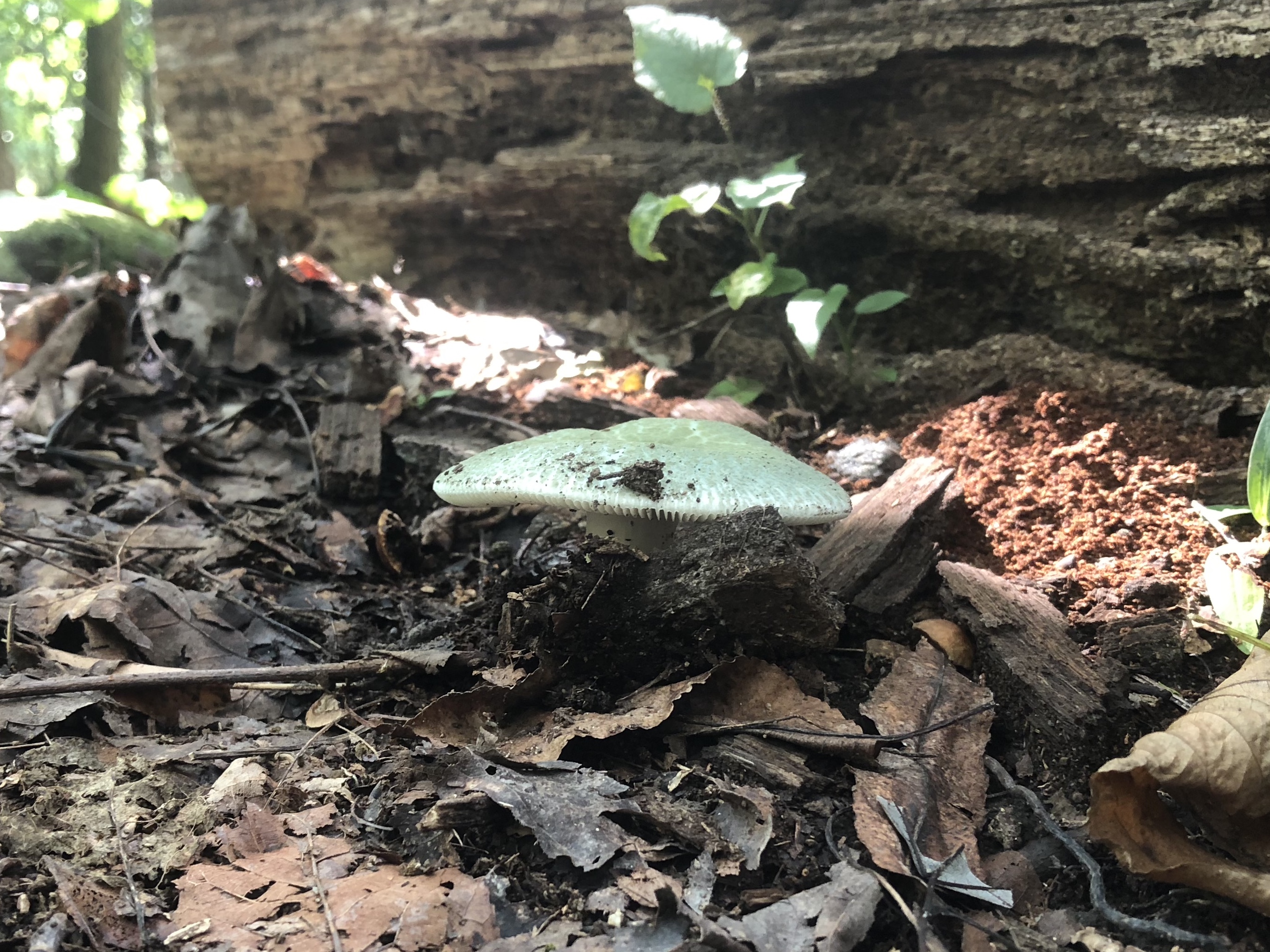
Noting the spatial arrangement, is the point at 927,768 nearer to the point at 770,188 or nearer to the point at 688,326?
the point at 770,188

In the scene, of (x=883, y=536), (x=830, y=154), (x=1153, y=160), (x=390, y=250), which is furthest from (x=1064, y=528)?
(x=390, y=250)

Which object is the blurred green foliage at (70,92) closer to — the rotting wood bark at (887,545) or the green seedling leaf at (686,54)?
the green seedling leaf at (686,54)

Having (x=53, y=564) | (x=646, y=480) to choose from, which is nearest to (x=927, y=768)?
(x=646, y=480)

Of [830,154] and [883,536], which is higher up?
[830,154]

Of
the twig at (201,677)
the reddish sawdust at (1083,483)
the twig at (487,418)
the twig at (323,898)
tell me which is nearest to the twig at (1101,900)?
the reddish sawdust at (1083,483)

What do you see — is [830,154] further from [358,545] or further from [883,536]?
[358,545]
